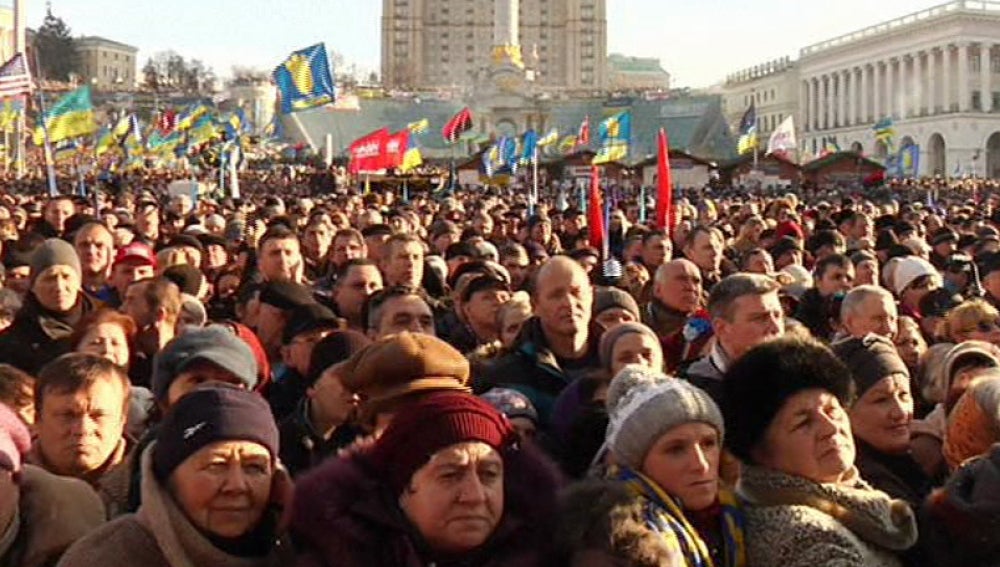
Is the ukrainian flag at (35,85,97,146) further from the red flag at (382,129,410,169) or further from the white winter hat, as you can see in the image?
the white winter hat

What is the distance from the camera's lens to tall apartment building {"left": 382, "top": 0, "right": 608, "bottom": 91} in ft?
457

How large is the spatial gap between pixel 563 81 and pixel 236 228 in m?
130

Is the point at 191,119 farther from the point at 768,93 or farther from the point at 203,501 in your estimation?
the point at 768,93

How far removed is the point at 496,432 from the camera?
9.85 ft

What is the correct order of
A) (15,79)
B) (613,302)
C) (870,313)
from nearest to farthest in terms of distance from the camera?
1. (870,313)
2. (613,302)
3. (15,79)

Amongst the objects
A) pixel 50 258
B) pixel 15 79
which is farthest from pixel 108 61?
pixel 50 258

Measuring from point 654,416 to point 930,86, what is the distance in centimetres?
9424

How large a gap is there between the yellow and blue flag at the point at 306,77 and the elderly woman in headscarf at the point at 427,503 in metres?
17.6

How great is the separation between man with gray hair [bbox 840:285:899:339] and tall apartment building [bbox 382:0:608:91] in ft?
442

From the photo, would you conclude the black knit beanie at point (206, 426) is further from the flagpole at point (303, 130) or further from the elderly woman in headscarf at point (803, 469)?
the flagpole at point (303, 130)

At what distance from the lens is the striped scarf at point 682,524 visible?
293 cm

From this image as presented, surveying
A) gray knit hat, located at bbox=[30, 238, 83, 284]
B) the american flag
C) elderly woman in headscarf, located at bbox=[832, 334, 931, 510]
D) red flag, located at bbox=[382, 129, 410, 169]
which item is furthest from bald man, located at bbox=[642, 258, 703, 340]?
red flag, located at bbox=[382, 129, 410, 169]

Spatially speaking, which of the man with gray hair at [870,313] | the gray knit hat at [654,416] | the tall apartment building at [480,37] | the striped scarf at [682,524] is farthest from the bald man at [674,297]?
the tall apartment building at [480,37]

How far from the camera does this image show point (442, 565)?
2895 mm
